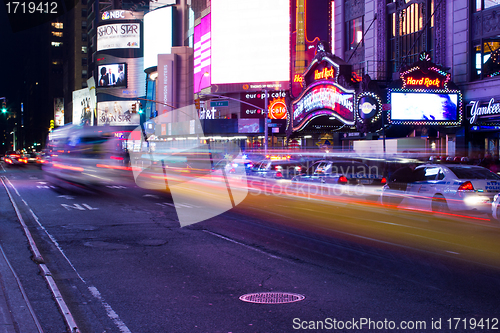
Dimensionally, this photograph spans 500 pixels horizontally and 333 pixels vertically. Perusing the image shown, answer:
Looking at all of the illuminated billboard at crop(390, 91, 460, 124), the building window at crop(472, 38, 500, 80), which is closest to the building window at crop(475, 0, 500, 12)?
the building window at crop(472, 38, 500, 80)

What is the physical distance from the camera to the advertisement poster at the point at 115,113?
121m

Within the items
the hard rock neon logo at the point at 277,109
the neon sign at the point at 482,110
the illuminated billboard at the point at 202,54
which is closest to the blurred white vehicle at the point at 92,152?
the hard rock neon logo at the point at 277,109

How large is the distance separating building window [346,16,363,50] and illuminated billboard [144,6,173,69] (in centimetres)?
6800

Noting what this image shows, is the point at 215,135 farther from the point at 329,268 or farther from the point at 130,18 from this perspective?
the point at 130,18

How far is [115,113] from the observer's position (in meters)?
122

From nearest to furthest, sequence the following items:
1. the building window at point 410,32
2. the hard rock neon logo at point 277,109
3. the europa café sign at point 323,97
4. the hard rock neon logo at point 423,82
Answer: the hard rock neon logo at point 423,82
the europa café sign at point 323,97
the building window at point 410,32
the hard rock neon logo at point 277,109

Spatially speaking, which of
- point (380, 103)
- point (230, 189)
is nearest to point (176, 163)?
point (230, 189)

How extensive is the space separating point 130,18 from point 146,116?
27.6m

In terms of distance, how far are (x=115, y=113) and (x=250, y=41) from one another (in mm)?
64842

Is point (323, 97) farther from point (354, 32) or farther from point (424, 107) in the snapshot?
point (354, 32)

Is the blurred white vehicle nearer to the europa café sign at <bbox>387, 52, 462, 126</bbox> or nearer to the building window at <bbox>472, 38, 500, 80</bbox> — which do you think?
the europa café sign at <bbox>387, 52, 462, 126</bbox>

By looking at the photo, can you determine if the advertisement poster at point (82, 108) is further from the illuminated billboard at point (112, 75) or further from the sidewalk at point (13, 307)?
the sidewalk at point (13, 307)

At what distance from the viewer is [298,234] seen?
11.2m

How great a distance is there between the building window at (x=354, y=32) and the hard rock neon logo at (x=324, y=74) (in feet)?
26.2
